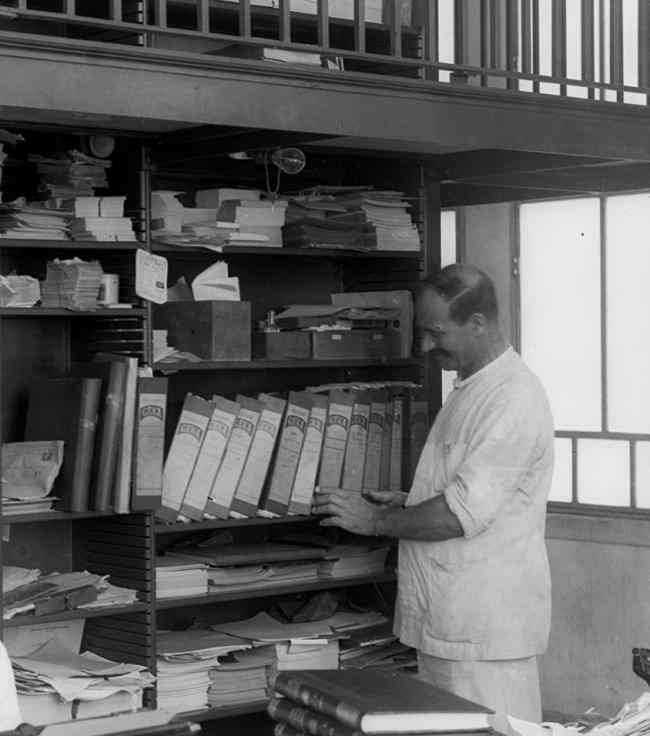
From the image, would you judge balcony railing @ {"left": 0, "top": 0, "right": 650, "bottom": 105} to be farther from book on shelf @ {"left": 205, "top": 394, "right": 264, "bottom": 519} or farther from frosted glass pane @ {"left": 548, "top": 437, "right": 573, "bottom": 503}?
frosted glass pane @ {"left": 548, "top": 437, "right": 573, "bottom": 503}

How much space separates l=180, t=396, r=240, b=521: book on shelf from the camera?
4.06 meters

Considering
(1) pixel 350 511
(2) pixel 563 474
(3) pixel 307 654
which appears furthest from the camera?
(2) pixel 563 474

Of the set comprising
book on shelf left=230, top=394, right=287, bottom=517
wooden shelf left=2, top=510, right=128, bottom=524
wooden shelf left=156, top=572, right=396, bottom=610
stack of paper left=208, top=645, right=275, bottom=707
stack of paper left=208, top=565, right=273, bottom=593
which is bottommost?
stack of paper left=208, top=645, right=275, bottom=707

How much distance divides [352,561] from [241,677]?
1.77ft

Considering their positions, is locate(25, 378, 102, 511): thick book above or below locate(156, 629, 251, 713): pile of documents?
above

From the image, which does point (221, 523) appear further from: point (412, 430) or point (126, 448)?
point (412, 430)

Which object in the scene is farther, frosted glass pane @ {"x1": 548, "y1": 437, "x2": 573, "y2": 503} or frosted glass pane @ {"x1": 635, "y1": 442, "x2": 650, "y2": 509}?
frosted glass pane @ {"x1": 548, "y1": 437, "x2": 573, "y2": 503}

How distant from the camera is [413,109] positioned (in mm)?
3412

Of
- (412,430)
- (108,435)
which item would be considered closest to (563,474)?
(412,430)

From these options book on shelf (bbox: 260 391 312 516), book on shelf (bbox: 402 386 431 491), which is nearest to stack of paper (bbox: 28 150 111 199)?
book on shelf (bbox: 260 391 312 516)

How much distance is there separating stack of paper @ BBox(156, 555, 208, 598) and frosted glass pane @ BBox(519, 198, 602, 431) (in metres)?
2.27

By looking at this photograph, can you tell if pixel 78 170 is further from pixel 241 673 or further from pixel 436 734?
pixel 436 734

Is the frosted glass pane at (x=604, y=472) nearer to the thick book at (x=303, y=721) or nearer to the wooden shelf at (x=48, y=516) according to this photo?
the wooden shelf at (x=48, y=516)

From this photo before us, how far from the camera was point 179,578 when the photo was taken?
13.4 feet
